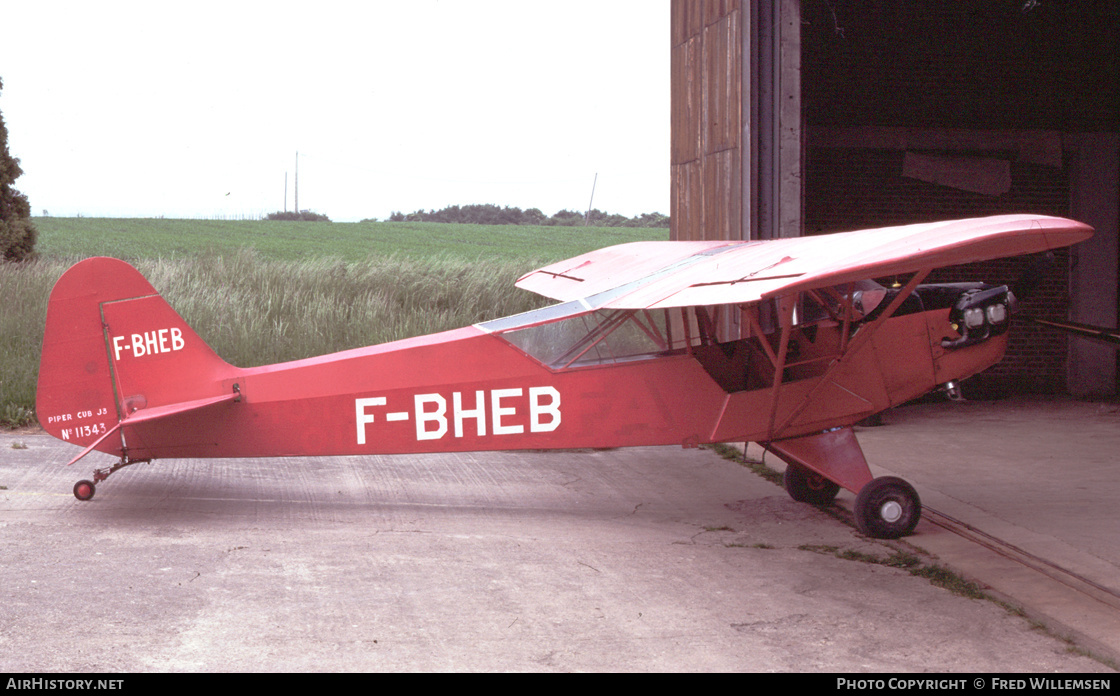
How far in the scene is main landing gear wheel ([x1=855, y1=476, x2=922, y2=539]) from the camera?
6.51m

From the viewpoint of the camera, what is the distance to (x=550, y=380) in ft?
22.1

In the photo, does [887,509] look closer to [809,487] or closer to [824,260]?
[809,487]

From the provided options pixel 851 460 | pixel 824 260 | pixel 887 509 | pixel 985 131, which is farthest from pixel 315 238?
pixel 824 260

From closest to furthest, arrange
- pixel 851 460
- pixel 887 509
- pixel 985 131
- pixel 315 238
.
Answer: pixel 887 509 < pixel 851 460 < pixel 985 131 < pixel 315 238

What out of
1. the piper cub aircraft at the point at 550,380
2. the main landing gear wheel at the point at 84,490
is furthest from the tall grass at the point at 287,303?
the piper cub aircraft at the point at 550,380

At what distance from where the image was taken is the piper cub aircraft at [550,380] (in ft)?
21.5

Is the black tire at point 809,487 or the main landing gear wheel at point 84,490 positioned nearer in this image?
the main landing gear wheel at point 84,490

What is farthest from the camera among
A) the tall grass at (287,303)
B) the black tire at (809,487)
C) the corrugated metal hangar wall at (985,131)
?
the corrugated metal hangar wall at (985,131)

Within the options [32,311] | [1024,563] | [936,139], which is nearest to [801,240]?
[1024,563]

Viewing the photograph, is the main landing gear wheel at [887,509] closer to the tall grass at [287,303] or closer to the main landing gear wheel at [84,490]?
the main landing gear wheel at [84,490]

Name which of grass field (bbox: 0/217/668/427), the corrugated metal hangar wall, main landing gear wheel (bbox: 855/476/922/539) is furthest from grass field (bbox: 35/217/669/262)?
main landing gear wheel (bbox: 855/476/922/539)

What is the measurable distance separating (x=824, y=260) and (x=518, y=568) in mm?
2503

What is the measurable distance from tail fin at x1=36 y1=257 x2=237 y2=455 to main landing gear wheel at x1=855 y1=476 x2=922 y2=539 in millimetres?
4352
